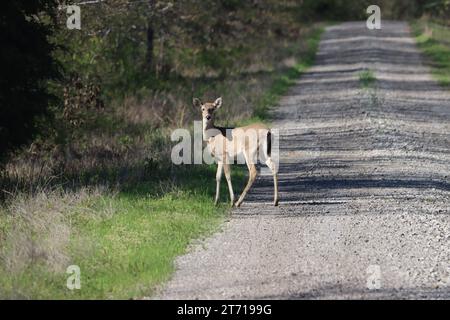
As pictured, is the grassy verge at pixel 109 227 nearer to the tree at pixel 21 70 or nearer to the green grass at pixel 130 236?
the green grass at pixel 130 236

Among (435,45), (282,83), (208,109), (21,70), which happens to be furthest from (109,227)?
(435,45)

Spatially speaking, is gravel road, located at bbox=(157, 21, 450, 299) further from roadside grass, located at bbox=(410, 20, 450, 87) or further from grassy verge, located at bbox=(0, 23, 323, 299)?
roadside grass, located at bbox=(410, 20, 450, 87)

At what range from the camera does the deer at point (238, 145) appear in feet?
45.3

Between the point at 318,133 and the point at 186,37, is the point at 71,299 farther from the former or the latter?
the point at 186,37

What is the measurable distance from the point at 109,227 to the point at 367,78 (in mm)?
22729

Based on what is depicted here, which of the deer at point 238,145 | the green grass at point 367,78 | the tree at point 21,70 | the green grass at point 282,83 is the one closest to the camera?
the deer at point 238,145

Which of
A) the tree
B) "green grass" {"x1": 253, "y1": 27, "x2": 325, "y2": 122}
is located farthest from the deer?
"green grass" {"x1": 253, "y1": 27, "x2": 325, "y2": 122}

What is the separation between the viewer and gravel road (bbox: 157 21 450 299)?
942cm

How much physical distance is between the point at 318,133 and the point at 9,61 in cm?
809

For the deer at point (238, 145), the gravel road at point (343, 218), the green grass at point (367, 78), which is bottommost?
the green grass at point (367, 78)

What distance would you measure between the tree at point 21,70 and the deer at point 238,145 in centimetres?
277

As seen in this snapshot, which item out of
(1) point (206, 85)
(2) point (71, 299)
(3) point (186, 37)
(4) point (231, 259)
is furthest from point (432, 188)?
(3) point (186, 37)

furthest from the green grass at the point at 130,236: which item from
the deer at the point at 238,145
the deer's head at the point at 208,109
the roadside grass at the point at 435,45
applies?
the roadside grass at the point at 435,45
